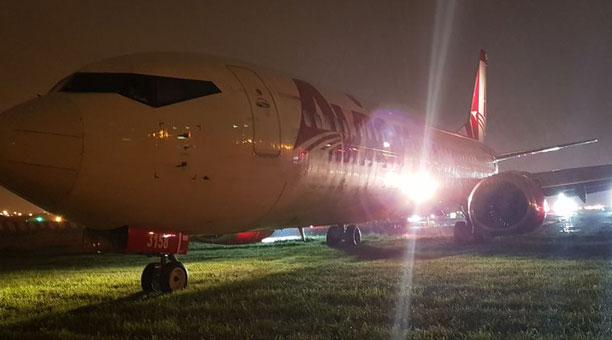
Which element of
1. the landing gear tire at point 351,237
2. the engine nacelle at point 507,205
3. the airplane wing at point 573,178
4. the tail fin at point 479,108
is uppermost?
the tail fin at point 479,108

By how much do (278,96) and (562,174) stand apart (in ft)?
37.9

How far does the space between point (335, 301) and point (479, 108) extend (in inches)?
862

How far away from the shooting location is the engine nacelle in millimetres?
14008

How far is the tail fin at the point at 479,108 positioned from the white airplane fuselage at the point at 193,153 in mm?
15938

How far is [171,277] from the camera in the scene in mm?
9195

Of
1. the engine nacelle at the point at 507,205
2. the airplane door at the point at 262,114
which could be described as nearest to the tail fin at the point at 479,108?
the engine nacelle at the point at 507,205

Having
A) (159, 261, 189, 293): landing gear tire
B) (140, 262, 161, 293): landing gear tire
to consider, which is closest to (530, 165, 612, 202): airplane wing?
(159, 261, 189, 293): landing gear tire

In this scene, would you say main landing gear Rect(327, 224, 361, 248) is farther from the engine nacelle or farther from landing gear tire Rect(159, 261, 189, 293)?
landing gear tire Rect(159, 261, 189, 293)

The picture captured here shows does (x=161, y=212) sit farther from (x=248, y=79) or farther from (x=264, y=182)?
(x=248, y=79)

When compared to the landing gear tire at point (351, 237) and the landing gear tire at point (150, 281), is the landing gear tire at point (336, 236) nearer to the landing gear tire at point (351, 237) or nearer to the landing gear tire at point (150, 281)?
the landing gear tire at point (351, 237)

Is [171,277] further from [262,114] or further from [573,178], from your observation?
[573,178]

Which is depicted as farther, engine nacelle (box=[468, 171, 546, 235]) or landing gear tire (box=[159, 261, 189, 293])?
engine nacelle (box=[468, 171, 546, 235])

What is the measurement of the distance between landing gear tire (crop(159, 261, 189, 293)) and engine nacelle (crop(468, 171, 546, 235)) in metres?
8.49

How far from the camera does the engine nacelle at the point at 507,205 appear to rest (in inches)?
551
